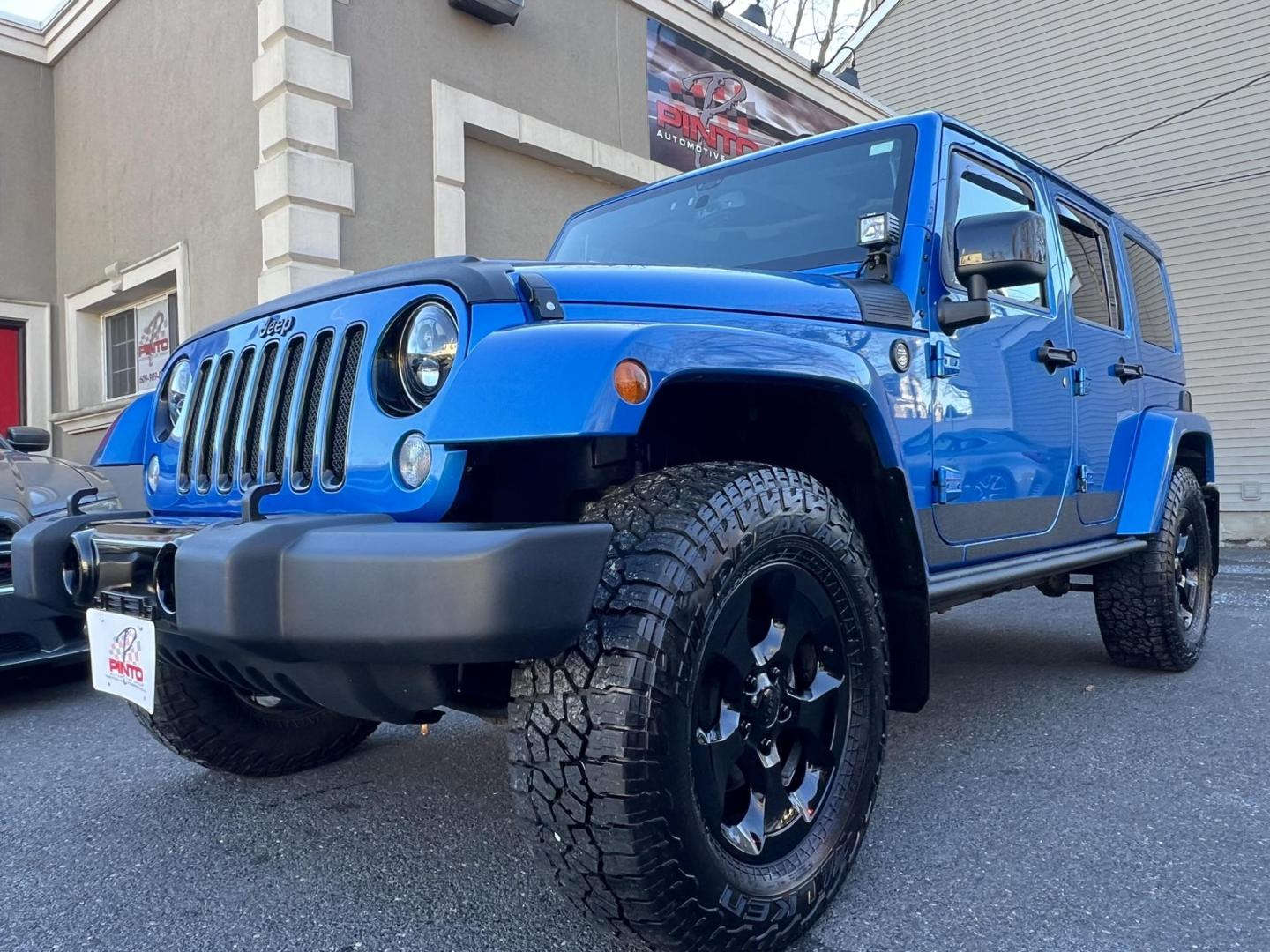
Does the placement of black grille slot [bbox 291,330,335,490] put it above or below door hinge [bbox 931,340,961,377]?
below

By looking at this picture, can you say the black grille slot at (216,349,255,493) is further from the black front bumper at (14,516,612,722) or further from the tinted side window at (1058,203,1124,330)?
the tinted side window at (1058,203,1124,330)

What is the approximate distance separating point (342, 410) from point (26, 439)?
3284 mm

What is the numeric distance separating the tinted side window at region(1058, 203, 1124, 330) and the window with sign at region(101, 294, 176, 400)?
678 centimetres

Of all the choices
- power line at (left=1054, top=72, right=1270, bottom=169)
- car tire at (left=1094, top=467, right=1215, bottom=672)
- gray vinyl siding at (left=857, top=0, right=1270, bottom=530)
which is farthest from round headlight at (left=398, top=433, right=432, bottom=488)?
power line at (left=1054, top=72, right=1270, bottom=169)

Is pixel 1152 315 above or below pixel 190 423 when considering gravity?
above

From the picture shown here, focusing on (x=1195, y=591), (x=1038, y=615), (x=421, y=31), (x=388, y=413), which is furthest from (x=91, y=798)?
(x=421, y=31)

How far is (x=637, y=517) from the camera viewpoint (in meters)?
1.64

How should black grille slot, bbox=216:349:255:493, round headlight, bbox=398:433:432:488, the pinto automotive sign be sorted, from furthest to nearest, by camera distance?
the pinto automotive sign → black grille slot, bbox=216:349:255:493 → round headlight, bbox=398:433:432:488

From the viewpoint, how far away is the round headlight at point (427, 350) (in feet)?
5.79

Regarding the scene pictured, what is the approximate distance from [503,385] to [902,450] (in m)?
1.16

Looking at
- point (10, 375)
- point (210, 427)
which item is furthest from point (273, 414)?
point (10, 375)

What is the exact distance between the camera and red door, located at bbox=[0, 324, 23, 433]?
8844mm

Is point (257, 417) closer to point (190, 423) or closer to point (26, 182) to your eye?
point (190, 423)

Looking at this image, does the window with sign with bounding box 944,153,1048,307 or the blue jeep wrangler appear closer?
the blue jeep wrangler
